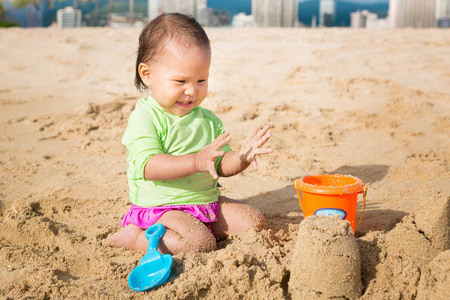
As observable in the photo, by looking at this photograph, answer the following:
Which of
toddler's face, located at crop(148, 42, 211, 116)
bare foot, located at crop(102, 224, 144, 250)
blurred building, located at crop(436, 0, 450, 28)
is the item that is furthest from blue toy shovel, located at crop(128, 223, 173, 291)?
blurred building, located at crop(436, 0, 450, 28)

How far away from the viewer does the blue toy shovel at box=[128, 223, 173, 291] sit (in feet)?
4.93

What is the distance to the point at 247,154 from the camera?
1.77 meters

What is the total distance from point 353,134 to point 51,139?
8.13 feet

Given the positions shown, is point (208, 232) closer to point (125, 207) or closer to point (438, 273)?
point (125, 207)

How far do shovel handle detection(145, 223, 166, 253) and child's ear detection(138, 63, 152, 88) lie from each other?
2.12 feet

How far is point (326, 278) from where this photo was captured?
4.55 ft

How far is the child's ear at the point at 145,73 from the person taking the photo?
1.96 meters

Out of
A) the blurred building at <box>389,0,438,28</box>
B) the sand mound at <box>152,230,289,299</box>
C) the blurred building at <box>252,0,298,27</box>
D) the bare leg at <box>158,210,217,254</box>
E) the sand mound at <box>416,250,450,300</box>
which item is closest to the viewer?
the sand mound at <box>416,250,450,300</box>

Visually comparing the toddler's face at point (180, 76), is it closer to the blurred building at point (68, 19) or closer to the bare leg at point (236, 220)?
the bare leg at point (236, 220)

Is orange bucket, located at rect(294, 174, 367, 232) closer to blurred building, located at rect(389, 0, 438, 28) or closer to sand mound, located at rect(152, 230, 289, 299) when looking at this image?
sand mound, located at rect(152, 230, 289, 299)

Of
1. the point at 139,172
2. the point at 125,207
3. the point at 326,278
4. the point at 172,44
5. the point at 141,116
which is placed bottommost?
the point at 125,207

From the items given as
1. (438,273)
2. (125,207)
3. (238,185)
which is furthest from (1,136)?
(438,273)

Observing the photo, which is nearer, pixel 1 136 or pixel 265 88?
pixel 1 136

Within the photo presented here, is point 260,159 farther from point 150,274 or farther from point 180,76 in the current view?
point 150,274
